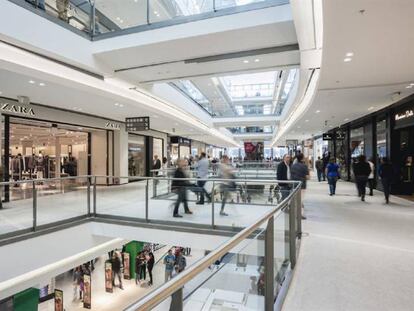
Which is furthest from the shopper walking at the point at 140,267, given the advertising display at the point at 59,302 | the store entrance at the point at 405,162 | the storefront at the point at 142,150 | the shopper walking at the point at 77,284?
the store entrance at the point at 405,162

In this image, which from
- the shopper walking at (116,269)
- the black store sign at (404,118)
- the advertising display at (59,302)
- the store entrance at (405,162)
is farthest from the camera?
the shopper walking at (116,269)

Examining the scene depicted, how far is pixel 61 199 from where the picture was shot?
7832mm

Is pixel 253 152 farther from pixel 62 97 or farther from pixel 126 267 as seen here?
pixel 62 97

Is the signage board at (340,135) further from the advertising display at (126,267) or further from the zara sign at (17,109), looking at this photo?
the zara sign at (17,109)

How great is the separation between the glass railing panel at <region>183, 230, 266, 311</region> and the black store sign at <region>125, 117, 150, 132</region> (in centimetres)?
1137

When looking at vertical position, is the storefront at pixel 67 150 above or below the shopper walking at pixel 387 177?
above

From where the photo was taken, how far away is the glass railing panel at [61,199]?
6871mm

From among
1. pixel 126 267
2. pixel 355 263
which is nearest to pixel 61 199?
pixel 126 267

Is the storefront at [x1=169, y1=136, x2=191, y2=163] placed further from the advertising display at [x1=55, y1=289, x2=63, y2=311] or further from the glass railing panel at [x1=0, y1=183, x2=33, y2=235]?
the glass railing panel at [x1=0, y1=183, x2=33, y2=235]

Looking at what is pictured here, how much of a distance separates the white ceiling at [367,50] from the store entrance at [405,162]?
205 cm

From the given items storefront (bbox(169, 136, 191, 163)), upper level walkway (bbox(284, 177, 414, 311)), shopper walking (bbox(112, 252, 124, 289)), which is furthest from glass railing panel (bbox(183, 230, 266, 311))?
storefront (bbox(169, 136, 191, 163))

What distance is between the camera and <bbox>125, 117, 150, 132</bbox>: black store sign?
13.1 metres

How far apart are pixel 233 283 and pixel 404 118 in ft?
33.3

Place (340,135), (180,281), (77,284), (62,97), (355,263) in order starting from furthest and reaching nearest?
(340,135) → (77,284) → (62,97) → (355,263) → (180,281)
